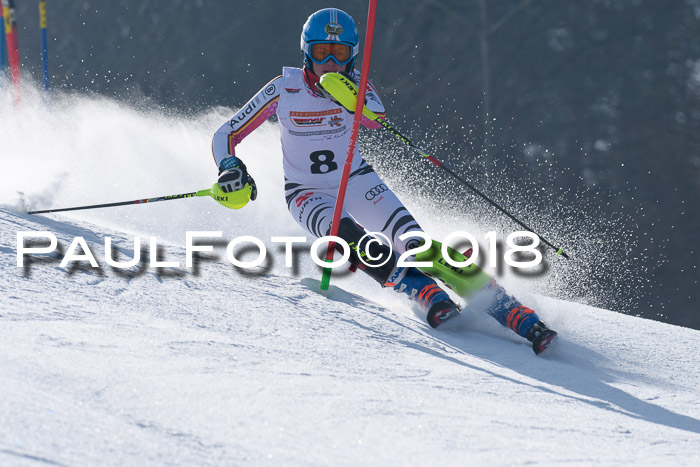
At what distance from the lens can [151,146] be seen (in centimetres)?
603

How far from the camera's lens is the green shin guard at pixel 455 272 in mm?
3066

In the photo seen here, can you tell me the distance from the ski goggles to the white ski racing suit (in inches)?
3.9

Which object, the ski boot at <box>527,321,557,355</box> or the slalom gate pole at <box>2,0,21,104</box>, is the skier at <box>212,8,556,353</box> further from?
the slalom gate pole at <box>2,0,21,104</box>

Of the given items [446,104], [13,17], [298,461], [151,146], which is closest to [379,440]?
A: [298,461]

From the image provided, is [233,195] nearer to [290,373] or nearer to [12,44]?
[290,373]

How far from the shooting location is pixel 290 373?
209 centimetres

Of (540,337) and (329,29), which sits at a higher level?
(329,29)

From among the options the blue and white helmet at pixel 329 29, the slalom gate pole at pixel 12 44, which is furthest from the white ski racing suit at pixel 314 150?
the slalom gate pole at pixel 12 44

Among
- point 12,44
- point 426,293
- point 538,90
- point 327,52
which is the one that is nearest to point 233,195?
point 327,52

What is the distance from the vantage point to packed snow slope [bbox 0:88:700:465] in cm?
158

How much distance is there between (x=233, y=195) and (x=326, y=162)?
0.46 m

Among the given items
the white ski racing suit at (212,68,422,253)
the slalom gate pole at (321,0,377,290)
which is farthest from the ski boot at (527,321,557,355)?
the slalom gate pole at (321,0,377,290)

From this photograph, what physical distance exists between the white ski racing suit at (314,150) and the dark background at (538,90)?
1441 centimetres

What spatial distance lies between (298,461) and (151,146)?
487cm
